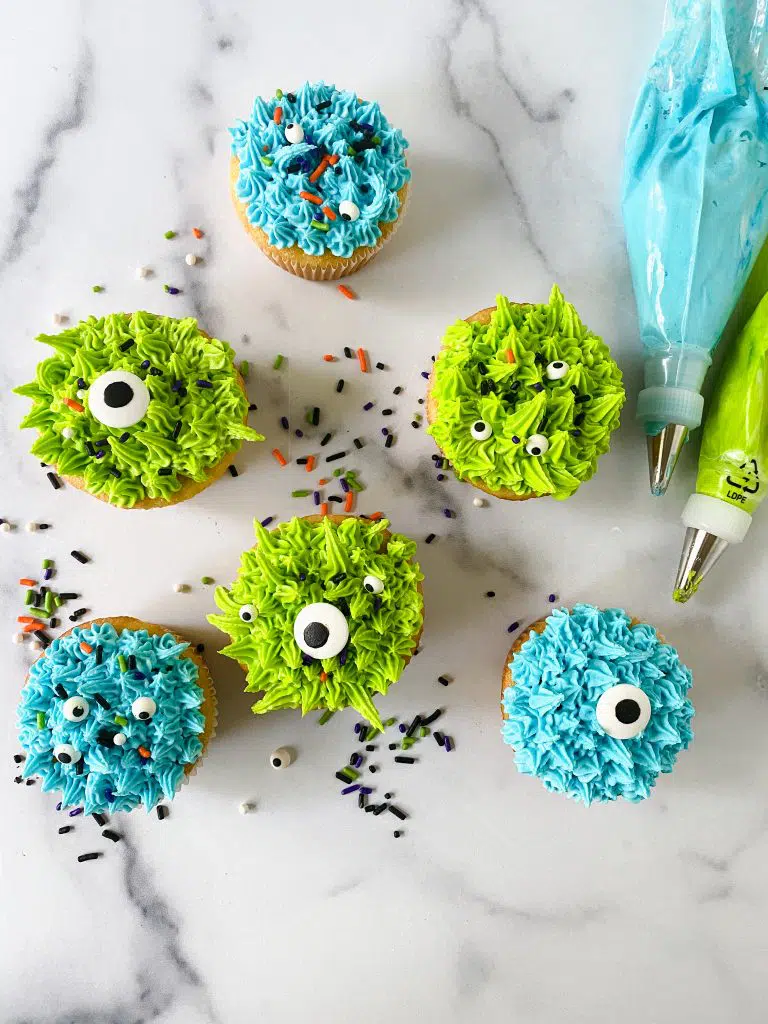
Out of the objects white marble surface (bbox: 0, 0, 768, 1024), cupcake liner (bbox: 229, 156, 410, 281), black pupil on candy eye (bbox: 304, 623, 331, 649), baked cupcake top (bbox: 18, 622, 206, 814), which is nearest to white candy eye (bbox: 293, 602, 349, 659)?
black pupil on candy eye (bbox: 304, 623, 331, 649)

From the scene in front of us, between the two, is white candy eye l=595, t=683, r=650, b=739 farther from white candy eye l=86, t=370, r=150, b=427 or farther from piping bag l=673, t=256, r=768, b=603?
white candy eye l=86, t=370, r=150, b=427

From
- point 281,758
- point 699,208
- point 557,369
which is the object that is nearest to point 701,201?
point 699,208

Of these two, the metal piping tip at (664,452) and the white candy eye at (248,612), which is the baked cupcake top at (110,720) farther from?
the metal piping tip at (664,452)

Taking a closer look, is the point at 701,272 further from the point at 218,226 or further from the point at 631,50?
the point at 218,226

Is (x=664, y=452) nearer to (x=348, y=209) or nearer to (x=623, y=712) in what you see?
(x=623, y=712)

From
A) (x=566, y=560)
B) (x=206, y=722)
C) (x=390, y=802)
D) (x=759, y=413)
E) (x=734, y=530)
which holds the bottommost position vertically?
(x=390, y=802)

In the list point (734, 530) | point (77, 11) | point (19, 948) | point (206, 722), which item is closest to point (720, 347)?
point (734, 530)

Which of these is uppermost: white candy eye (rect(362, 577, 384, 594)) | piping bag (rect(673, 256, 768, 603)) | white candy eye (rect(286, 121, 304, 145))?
white candy eye (rect(286, 121, 304, 145))
